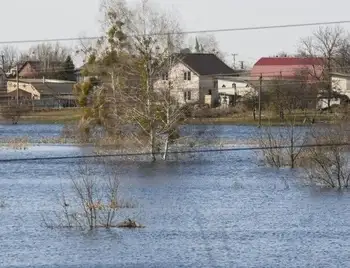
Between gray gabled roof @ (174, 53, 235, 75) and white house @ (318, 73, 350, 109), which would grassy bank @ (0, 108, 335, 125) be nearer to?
white house @ (318, 73, 350, 109)

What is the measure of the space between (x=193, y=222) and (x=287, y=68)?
6885 centimetres

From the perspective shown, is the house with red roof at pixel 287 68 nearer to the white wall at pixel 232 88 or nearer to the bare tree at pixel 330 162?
the white wall at pixel 232 88

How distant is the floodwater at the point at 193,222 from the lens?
27.0 meters

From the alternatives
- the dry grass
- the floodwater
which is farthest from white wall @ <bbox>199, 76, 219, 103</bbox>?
the floodwater

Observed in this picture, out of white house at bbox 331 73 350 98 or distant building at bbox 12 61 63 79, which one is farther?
distant building at bbox 12 61 63 79

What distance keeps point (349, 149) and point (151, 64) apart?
53.8 feet

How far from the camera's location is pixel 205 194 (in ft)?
127

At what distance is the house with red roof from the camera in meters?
89.8

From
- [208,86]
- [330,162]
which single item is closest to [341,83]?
[208,86]

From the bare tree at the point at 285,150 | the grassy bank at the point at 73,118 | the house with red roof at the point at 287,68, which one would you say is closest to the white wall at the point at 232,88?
the house with red roof at the point at 287,68

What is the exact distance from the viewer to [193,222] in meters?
32.3

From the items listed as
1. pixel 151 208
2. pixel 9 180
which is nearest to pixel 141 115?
pixel 9 180

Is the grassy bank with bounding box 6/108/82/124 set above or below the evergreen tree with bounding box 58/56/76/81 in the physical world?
below

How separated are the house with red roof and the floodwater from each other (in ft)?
140
